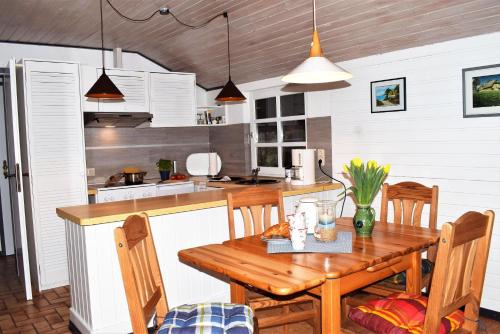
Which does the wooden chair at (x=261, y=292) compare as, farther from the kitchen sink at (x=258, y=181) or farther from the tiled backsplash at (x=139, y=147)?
the tiled backsplash at (x=139, y=147)

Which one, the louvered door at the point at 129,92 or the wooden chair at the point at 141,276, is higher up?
A: the louvered door at the point at 129,92

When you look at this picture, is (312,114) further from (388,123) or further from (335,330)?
(335,330)

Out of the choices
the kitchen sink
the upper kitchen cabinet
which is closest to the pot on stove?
the upper kitchen cabinet

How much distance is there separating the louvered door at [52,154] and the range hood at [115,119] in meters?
0.46

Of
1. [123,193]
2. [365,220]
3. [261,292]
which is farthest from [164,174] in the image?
[365,220]

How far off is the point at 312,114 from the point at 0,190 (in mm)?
3714

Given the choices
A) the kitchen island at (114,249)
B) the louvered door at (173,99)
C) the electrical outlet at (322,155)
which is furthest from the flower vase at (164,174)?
the electrical outlet at (322,155)

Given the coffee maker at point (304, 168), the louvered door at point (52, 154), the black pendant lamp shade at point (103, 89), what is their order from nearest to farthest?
1. the black pendant lamp shade at point (103, 89)
2. the louvered door at point (52, 154)
3. the coffee maker at point (304, 168)

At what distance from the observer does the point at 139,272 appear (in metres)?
1.76

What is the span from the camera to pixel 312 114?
14.6 ft

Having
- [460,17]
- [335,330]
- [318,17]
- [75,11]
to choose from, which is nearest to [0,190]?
[75,11]

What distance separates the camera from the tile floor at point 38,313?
3.10 m

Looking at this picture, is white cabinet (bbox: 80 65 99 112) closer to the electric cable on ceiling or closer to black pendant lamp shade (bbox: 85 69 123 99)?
the electric cable on ceiling

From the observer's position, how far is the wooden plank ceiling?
10.0 feet
